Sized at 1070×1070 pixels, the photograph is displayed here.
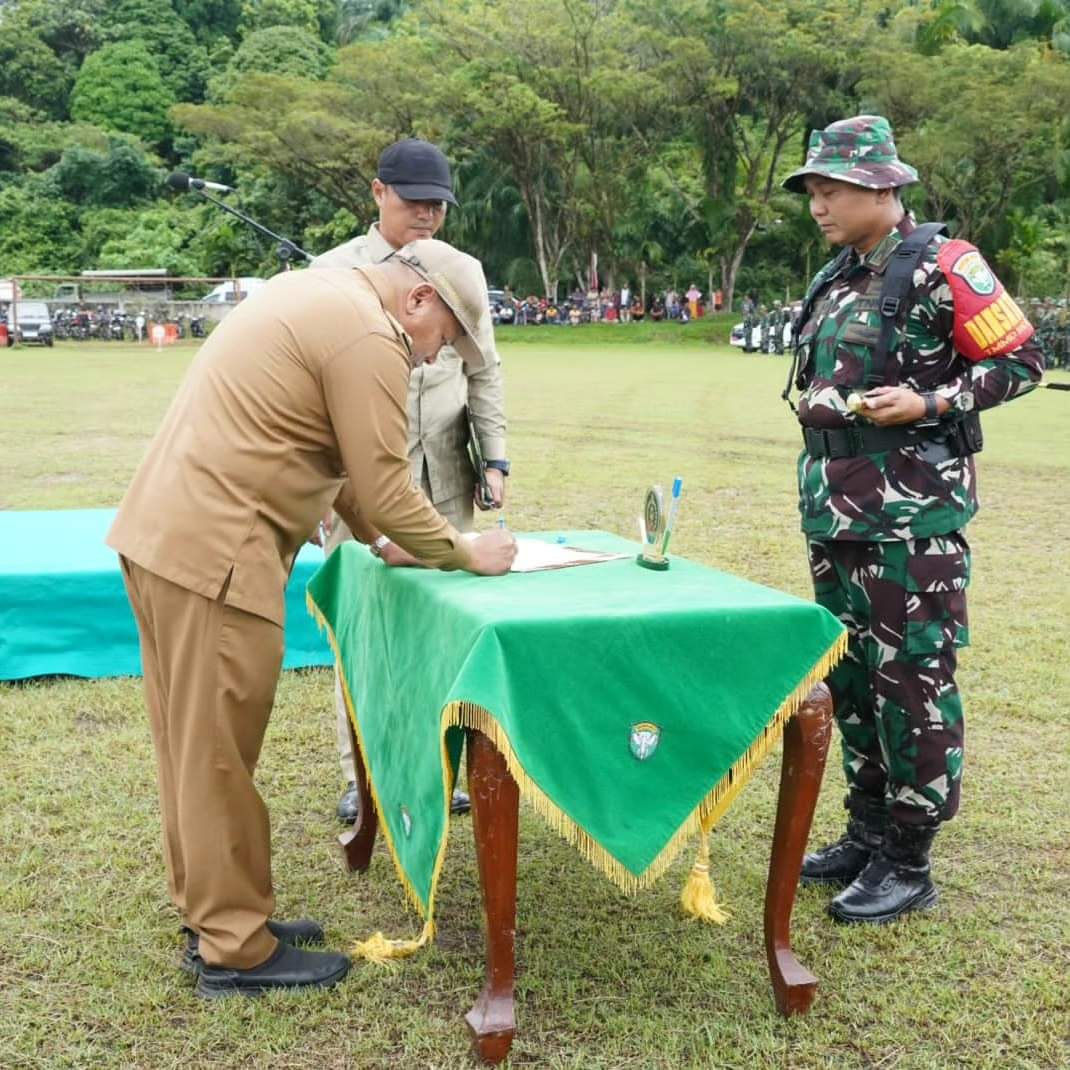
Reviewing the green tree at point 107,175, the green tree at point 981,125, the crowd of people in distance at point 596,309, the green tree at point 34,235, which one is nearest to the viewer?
the green tree at point 981,125

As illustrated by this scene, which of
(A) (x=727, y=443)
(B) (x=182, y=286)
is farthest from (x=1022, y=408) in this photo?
(B) (x=182, y=286)

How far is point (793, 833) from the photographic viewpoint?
9.66 feet

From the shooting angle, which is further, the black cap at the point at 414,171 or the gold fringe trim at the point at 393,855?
the black cap at the point at 414,171

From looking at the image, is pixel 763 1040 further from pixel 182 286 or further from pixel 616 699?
pixel 182 286

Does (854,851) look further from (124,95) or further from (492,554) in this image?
(124,95)

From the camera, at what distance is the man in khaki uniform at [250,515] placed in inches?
109

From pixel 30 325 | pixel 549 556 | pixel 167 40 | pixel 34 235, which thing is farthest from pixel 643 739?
pixel 167 40

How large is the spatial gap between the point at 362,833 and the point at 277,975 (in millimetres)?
709

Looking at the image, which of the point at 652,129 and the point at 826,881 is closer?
the point at 826,881

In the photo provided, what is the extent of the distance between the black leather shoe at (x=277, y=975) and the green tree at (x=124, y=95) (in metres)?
72.7

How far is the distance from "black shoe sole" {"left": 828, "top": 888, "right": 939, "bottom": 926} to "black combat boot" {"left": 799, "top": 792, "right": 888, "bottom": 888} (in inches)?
7.3

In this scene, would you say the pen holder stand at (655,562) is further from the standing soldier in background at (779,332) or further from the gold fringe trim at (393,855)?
the standing soldier in background at (779,332)

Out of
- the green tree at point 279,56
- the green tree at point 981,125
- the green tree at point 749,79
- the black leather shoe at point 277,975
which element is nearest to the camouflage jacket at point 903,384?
the black leather shoe at point 277,975

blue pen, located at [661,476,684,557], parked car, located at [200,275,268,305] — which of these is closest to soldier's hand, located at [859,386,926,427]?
blue pen, located at [661,476,684,557]
